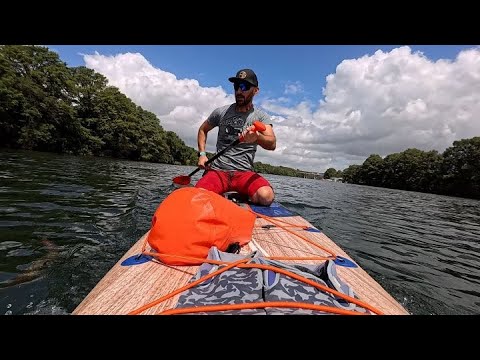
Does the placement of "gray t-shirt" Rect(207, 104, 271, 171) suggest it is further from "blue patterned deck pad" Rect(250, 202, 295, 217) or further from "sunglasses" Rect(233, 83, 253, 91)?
"blue patterned deck pad" Rect(250, 202, 295, 217)

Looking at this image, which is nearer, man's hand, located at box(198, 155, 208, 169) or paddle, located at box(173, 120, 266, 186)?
paddle, located at box(173, 120, 266, 186)

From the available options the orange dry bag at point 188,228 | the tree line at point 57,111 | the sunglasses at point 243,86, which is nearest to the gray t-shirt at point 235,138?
the sunglasses at point 243,86

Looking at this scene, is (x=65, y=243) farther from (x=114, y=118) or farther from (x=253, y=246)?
(x=114, y=118)

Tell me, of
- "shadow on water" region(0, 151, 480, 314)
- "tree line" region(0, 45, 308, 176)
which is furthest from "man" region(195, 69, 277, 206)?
"tree line" region(0, 45, 308, 176)

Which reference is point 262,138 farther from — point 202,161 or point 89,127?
point 89,127

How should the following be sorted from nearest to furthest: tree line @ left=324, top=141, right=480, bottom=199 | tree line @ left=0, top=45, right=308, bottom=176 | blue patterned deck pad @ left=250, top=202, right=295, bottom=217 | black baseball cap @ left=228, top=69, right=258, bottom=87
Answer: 1. black baseball cap @ left=228, top=69, right=258, bottom=87
2. blue patterned deck pad @ left=250, top=202, right=295, bottom=217
3. tree line @ left=0, top=45, right=308, bottom=176
4. tree line @ left=324, top=141, right=480, bottom=199

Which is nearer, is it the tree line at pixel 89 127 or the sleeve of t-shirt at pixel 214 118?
the sleeve of t-shirt at pixel 214 118

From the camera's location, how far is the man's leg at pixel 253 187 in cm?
495

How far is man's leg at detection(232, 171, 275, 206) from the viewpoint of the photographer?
4945 millimetres

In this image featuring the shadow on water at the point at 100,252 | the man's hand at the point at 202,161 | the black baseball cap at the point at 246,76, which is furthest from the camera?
the man's hand at the point at 202,161

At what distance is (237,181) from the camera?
506 centimetres

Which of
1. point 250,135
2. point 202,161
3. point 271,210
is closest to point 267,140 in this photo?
point 250,135

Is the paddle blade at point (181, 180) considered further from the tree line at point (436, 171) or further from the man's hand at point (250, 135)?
the tree line at point (436, 171)

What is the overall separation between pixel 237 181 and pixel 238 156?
476 millimetres
